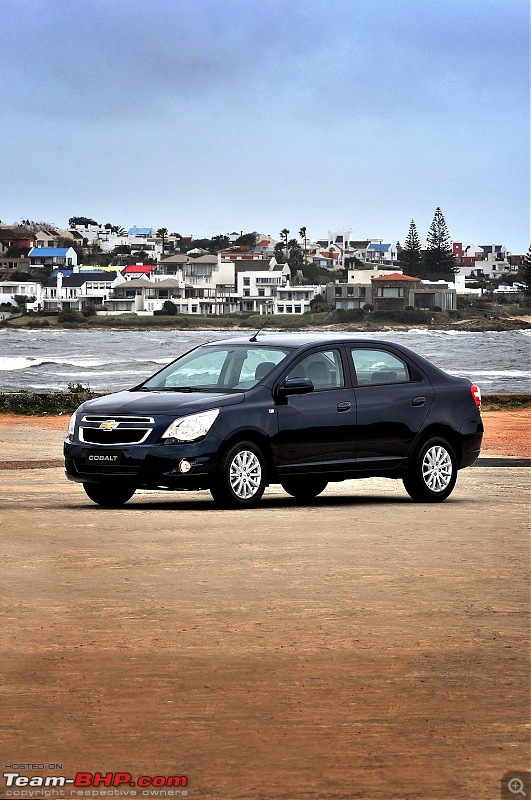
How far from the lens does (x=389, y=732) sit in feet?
21.2

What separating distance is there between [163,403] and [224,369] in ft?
3.00

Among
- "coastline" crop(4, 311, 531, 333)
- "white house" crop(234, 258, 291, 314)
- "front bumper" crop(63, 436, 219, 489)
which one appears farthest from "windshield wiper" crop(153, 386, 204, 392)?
"white house" crop(234, 258, 291, 314)

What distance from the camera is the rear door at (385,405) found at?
15273 mm

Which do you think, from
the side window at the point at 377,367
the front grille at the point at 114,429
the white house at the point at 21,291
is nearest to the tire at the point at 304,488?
the side window at the point at 377,367

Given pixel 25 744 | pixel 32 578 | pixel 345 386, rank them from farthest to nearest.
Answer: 1. pixel 345 386
2. pixel 32 578
3. pixel 25 744

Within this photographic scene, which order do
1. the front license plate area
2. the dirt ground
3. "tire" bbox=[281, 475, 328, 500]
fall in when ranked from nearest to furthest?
the dirt ground < the front license plate area < "tire" bbox=[281, 475, 328, 500]

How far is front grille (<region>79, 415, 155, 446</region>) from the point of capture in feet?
46.9

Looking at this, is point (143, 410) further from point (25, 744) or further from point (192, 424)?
point (25, 744)

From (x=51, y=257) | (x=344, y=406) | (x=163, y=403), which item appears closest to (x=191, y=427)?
(x=163, y=403)

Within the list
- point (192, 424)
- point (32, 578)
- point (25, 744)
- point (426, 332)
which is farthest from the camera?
point (426, 332)

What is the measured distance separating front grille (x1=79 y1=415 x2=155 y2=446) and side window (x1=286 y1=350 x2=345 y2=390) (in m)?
1.70

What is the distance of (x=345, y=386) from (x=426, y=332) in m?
147

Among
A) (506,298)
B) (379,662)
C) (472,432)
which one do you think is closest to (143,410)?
(472,432)

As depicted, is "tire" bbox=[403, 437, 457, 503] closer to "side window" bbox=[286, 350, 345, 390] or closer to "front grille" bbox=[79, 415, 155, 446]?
"side window" bbox=[286, 350, 345, 390]
